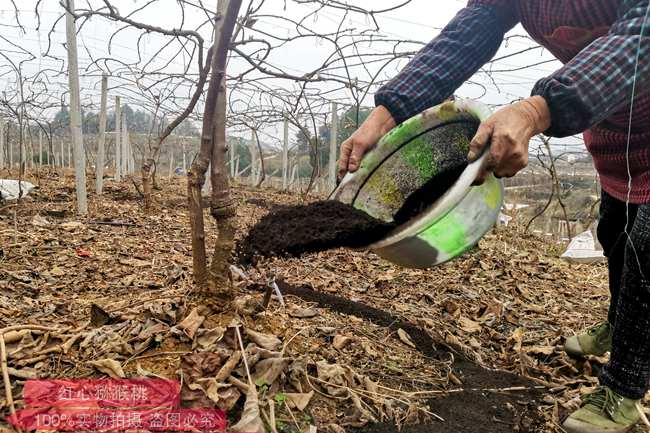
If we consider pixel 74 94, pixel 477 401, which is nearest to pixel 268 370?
pixel 477 401

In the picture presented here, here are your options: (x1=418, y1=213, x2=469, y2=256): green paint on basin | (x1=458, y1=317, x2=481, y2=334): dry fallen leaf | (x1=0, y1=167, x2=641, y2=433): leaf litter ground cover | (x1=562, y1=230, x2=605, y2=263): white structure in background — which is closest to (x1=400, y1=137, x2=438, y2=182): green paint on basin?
(x1=418, y1=213, x2=469, y2=256): green paint on basin

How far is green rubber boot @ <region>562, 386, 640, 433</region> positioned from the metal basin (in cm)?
59

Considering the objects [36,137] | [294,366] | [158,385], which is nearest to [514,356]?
[294,366]

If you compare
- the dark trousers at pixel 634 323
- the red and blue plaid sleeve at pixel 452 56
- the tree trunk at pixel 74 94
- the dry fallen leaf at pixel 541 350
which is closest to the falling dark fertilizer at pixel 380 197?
the red and blue plaid sleeve at pixel 452 56

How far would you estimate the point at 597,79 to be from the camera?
1.13 meters

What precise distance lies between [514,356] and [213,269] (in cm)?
133

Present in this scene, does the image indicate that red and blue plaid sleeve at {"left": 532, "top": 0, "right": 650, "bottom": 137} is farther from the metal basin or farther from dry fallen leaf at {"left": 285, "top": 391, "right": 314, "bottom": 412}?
dry fallen leaf at {"left": 285, "top": 391, "right": 314, "bottom": 412}

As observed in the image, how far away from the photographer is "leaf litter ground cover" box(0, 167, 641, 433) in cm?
136

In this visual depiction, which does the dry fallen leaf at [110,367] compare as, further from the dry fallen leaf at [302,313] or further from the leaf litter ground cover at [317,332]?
the dry fallen leaf at [302,313]

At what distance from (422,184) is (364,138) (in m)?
0.30

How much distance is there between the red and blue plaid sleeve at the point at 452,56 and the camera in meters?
1.74

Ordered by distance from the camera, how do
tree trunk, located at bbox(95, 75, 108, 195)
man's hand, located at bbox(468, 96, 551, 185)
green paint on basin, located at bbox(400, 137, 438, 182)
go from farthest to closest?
tree trunk, located at bbox(95, 75, 108, 195) < green paint on basin, located at bbox(400, 137, 438, 182) < man's hand, located at bbox(468, 96, 551, 185)
